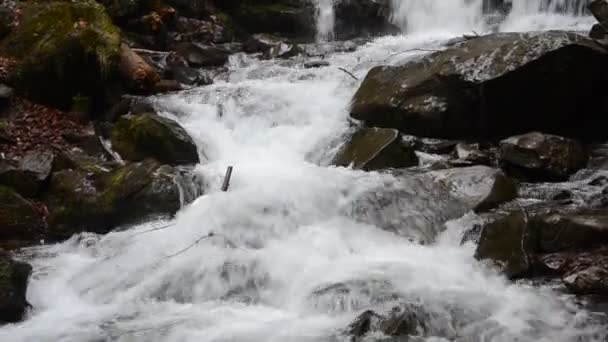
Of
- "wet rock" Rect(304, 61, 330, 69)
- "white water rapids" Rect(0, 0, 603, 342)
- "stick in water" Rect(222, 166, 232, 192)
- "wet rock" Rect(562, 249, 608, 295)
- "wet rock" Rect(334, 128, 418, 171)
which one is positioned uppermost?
"wet rock" Rect(304, 61, 330, 69)

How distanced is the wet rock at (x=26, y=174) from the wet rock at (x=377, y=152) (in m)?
3.84

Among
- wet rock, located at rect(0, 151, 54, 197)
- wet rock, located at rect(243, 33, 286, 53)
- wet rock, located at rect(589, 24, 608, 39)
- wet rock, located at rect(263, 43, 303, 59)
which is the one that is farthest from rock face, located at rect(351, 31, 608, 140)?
wet rock, located at rect(243, 33, 286, 53)

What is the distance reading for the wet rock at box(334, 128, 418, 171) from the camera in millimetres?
8125

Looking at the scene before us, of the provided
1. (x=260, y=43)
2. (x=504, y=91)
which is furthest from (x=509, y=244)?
(x=260, y=43)

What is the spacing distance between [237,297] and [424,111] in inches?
164

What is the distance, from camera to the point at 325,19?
55.1 feet

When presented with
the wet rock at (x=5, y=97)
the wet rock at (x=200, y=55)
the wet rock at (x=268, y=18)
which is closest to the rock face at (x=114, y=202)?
the wet rock at (x=5, y=97)

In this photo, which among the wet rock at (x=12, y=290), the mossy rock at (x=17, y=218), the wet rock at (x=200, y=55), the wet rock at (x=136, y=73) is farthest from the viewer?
the wet rock at (x=200, y=55)

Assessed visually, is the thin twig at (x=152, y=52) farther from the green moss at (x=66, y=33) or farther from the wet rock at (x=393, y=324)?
the wet rock at (x=393, y=324)

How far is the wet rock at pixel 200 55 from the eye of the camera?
1284 cm

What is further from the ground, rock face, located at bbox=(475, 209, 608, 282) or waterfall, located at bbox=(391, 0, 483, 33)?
waterfall, located at bbox=(391, 0, 483, 33)

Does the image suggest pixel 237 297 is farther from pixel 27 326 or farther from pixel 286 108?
pixel 286 108

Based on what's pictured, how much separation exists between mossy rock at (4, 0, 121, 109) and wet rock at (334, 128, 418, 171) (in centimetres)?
416

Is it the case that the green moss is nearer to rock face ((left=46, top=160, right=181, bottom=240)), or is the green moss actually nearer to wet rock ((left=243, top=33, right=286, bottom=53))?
rock face ((left=46, top=160, right=181, bottom=240))
